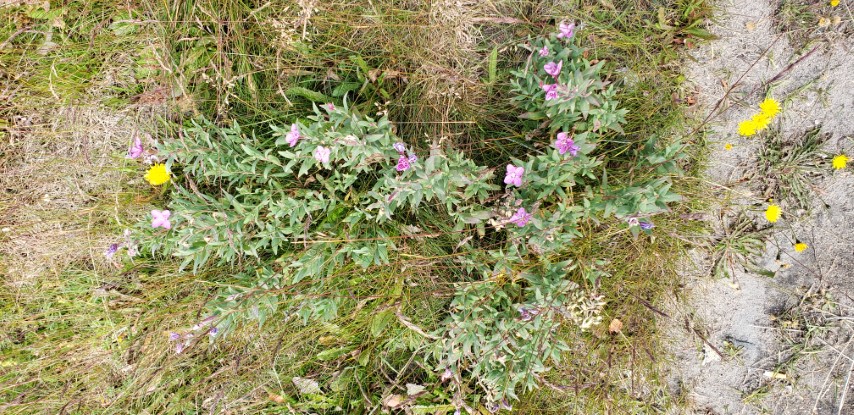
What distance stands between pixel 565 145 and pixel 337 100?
1.54m

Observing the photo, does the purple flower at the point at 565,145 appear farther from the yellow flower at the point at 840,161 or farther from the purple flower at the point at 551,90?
the yellow flower at the point at 840,161

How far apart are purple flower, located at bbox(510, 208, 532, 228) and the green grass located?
559mm

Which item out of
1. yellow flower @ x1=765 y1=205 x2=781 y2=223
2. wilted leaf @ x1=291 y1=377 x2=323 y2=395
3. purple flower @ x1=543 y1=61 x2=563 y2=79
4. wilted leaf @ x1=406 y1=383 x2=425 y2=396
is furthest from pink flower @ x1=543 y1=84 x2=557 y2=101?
wilted leaf @ x1=291 y1=377 x2=323 y2=395

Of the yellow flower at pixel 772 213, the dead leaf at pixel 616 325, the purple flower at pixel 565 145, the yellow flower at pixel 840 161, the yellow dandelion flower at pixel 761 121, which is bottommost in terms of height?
the dead leaf at pixel 616 325

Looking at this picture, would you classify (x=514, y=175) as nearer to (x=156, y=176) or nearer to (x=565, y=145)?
(x=565, y=145)

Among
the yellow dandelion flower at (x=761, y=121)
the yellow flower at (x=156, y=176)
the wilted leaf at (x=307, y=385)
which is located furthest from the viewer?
the wilted leaf at (x=307, y=385)

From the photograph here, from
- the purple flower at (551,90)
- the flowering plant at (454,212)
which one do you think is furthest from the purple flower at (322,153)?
the purple flower at (551,90)

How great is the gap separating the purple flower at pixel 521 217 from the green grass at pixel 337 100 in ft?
1.83

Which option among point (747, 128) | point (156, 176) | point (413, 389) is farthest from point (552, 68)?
point (156, 176)

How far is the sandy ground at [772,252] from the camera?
11.4 feet

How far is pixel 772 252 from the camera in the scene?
3.60 m

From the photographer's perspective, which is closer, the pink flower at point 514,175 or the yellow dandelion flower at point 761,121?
the pink flower at point 514,175

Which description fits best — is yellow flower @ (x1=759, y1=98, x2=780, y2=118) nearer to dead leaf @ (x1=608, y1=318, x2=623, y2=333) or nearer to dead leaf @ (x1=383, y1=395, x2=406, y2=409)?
dead leaf @ (x1=608, y1=318, x2=623, y2=333)

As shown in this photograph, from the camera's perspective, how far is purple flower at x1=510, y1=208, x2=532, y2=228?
2.84 metres
